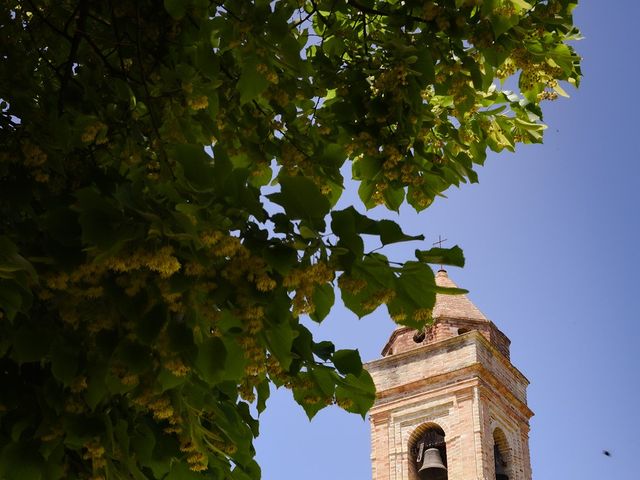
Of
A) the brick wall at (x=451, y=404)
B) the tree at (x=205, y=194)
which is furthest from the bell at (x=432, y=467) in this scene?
the tree at (x=205, y=194)

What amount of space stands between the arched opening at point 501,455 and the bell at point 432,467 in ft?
4.28

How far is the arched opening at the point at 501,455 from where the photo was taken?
2297cm

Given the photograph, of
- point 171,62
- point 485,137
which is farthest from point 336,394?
point 485,137

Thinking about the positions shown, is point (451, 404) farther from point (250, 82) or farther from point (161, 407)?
point (161, 407)

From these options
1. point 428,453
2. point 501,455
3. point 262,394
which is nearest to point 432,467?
point 428,453

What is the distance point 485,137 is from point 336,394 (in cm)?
191

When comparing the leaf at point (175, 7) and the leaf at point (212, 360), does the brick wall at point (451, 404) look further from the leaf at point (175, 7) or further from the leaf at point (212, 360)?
the leaf at point (212, 360)

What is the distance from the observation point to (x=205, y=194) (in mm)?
2791

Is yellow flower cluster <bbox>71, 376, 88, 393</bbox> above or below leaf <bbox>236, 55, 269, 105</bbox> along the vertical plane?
below

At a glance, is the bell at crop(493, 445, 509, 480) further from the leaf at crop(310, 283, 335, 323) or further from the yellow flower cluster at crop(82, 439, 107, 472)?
the yellow flower cluster at crop(82, 439, 107, 472)

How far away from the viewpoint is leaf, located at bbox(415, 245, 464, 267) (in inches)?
122

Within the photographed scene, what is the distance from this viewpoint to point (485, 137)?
496 cm

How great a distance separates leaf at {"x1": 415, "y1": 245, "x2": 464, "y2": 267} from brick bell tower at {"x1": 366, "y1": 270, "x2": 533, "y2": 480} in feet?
62.4

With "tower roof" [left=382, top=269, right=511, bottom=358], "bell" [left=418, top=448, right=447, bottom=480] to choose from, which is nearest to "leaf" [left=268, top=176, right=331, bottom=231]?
"bell" [left=418, top=448, right=447, bottom=480]
